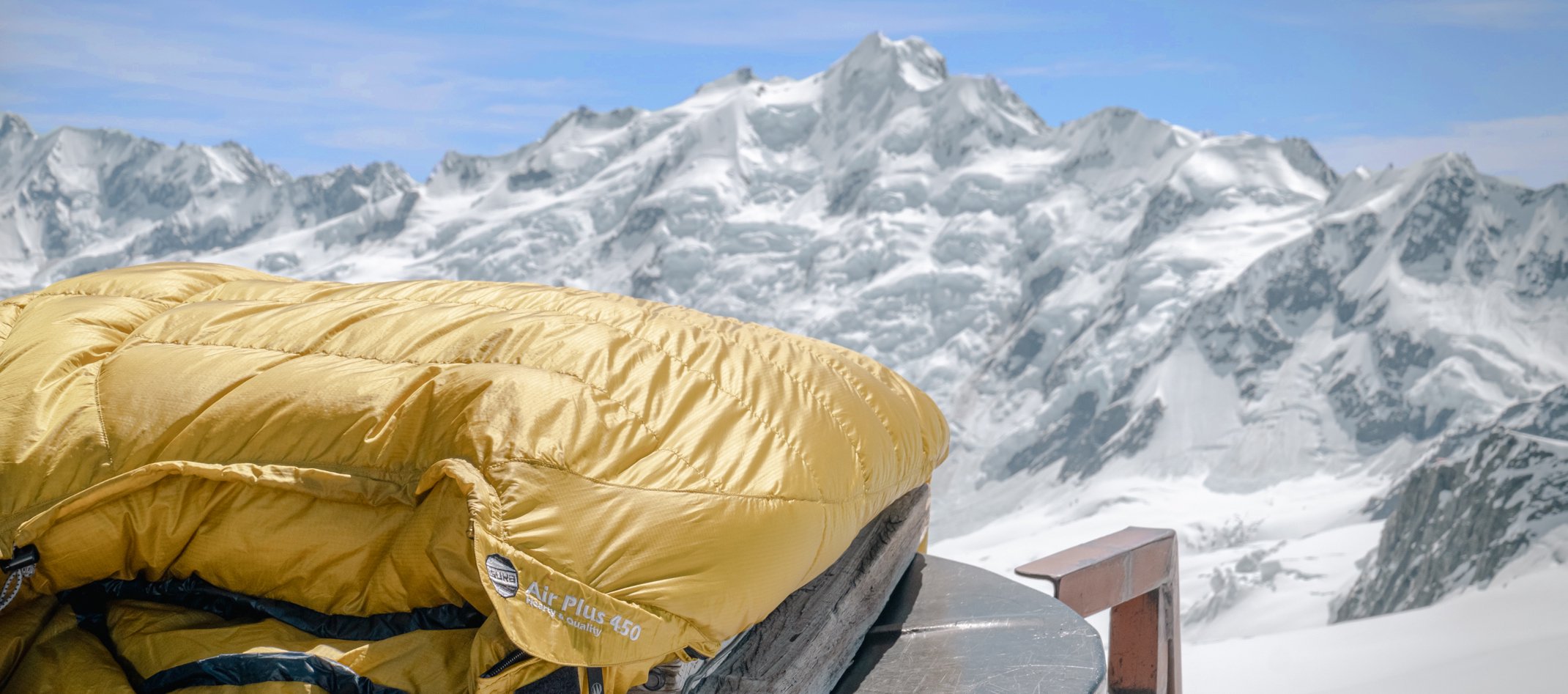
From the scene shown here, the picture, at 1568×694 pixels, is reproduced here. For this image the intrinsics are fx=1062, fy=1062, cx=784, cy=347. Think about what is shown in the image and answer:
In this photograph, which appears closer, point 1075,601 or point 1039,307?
point 1075,601

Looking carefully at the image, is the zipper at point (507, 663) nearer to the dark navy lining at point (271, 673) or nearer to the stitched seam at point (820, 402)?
the dark navy lining at point (271, 673)

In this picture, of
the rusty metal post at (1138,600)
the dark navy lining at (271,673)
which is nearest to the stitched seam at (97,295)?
the dark navy lining at (271,673)

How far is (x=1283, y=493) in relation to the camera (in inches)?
1483

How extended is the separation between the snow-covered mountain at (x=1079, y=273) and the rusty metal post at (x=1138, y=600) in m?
17.7

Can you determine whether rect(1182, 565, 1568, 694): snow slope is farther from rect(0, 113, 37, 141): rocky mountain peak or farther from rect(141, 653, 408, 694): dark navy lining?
rect(0, 113, 37, 141): rocky mountain peak

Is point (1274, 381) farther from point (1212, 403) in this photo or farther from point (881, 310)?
point (881, 310)

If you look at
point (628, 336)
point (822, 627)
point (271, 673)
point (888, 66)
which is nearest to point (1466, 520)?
point (822, 627)

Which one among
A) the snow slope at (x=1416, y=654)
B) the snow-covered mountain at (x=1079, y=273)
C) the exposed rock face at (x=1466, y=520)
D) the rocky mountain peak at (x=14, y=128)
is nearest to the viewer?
the snow slope at (x=1416, y=654)

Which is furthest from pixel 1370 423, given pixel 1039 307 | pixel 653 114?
pixel 653 114

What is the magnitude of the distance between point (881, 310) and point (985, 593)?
56.8m

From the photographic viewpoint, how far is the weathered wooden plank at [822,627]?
1.28 m

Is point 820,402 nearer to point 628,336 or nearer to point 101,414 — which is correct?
point 628,336

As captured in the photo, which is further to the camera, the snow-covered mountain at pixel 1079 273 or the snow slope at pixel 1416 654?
the snow-covered mountain at pixel 1079 273

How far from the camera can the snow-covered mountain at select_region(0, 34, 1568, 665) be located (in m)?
39.6
